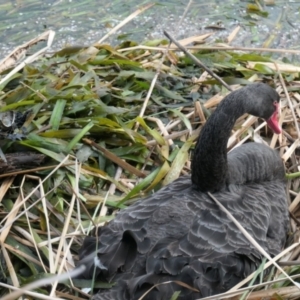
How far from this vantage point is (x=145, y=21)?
5.29m

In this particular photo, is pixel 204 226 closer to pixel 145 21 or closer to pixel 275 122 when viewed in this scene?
pixel 275 122

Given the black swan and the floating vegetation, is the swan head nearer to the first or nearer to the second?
the black swan

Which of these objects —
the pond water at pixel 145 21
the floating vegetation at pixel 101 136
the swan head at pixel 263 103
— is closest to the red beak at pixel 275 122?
the swan head at pixel 263 103

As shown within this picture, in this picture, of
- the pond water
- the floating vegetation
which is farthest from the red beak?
the pond water

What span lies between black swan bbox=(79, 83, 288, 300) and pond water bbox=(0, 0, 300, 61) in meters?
1.79

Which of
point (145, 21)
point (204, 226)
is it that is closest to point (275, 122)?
point (204, 226)

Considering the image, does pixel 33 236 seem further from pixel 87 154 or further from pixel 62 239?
pixel 87 154

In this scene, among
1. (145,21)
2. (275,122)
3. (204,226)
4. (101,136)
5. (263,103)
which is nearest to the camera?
(204,226)

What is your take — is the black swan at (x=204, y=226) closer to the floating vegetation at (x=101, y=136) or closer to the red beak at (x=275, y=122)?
the red beak at (x=275, y=122)

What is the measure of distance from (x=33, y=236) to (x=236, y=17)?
282 cm

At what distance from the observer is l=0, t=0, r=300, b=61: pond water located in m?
5.08

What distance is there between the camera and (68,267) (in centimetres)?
A: 307

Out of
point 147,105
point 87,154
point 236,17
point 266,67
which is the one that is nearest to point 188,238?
point 87,154

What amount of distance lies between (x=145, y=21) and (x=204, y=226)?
267 centimetres
